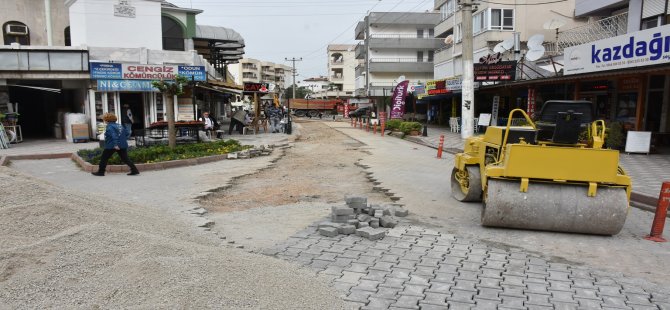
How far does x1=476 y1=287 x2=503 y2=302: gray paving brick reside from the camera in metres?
4.54

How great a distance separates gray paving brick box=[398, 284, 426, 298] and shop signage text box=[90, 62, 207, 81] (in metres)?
17.9

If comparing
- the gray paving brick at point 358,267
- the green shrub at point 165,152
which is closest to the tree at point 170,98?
the green shrub at point 165,152

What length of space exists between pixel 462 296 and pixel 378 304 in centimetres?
82

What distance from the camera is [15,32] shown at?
25.8 metres

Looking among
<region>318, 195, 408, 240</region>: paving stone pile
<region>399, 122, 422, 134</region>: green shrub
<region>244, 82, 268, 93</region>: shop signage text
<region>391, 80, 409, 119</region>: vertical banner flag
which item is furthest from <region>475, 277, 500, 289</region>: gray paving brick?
<region>244, 82, 268, 93</region>: shop signage text

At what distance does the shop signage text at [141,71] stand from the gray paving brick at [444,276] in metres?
17.7

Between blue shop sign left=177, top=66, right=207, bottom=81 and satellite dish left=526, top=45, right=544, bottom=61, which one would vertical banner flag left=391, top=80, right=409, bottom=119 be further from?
blue shop sign left=177, top=66, right=207, bottom=81

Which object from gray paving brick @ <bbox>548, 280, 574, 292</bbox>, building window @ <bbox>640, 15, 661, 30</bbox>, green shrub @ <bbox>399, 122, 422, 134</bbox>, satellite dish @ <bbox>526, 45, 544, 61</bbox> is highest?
building window @ <bbox>640, 15, 661, 30</bbox>

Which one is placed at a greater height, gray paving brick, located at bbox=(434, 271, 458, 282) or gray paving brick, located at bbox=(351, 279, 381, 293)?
gray paving brick, located at bbox=(351, 279, 381, 293)

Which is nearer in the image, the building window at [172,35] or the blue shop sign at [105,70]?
the blue shop sign at [105,70]

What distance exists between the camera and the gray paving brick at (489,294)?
14.9ft

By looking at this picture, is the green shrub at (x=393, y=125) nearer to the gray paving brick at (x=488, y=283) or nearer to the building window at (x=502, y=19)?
the building window at (x=502, y=19)

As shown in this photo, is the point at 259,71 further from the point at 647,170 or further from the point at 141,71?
the point at 647,170

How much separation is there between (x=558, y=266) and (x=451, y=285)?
1.52 meters
